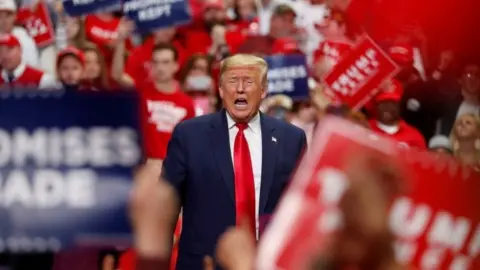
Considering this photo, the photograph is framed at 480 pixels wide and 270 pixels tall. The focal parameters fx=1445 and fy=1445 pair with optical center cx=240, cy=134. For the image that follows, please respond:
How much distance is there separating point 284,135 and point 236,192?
0.36 meters

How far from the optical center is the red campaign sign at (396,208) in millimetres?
2504

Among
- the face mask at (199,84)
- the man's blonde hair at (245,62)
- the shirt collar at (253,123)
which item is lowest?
the face mask at (199,84)

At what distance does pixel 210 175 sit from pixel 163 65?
173 inches

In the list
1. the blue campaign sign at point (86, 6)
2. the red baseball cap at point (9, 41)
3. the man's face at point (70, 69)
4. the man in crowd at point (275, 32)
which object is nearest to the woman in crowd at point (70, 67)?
the man's face at point (70, 69)

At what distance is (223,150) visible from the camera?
6766mm

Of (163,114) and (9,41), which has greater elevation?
(9,41)

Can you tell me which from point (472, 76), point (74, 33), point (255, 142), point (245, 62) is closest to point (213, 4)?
point (74, 33)

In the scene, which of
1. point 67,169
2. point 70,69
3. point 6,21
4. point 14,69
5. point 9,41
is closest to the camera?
point 67,169

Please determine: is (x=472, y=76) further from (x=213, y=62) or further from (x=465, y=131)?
(x=213, y=62)

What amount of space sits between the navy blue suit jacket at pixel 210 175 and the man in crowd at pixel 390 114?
3899 millimetres

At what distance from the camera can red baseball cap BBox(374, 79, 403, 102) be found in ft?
36.8

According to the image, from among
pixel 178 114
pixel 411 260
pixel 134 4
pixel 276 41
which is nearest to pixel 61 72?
pixel 178 114

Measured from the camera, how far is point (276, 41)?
1368cm

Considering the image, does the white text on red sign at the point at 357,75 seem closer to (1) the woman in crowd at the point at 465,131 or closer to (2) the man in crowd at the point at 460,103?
(2) the man in crowd at the point at 460,103
